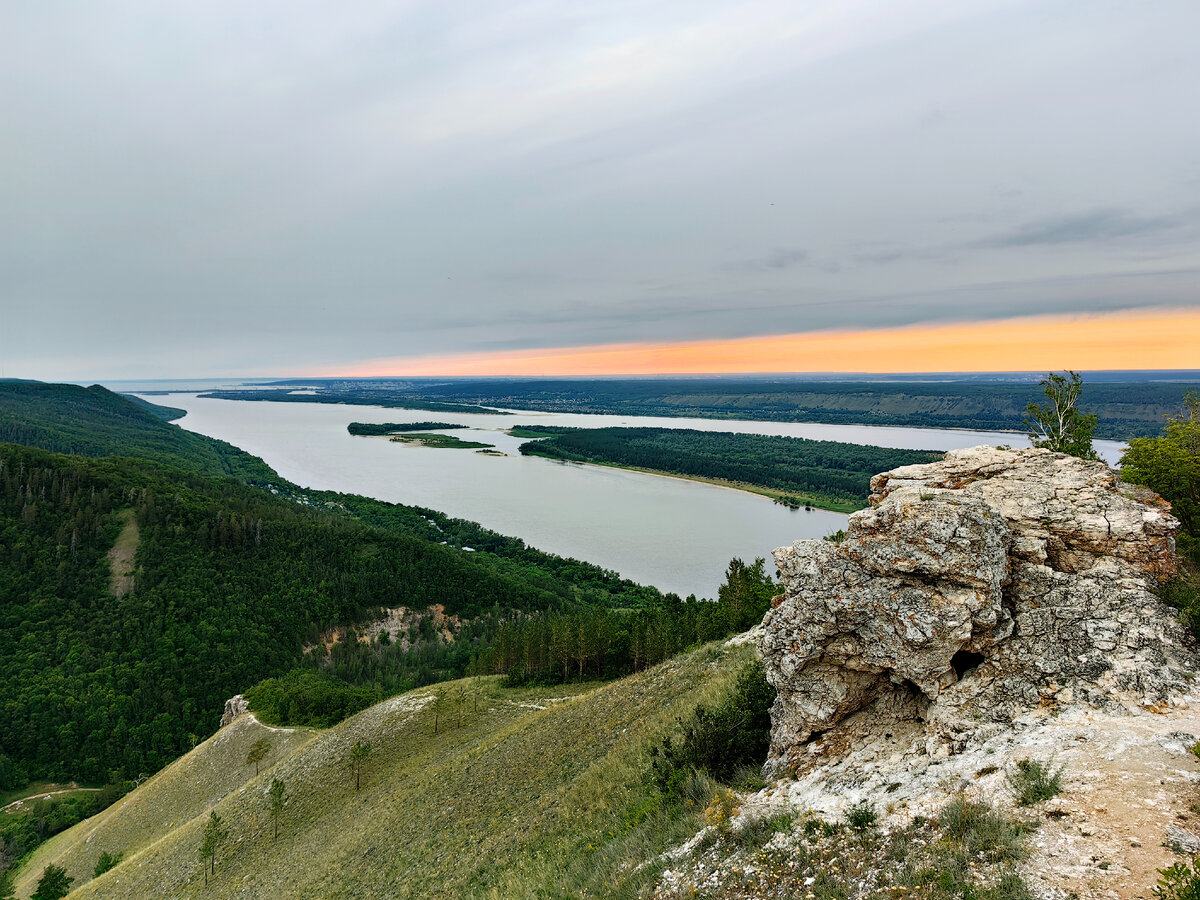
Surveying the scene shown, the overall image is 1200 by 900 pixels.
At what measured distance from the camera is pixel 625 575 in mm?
101688

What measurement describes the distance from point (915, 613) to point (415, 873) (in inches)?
705

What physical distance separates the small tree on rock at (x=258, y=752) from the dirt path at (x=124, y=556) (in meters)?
65.4

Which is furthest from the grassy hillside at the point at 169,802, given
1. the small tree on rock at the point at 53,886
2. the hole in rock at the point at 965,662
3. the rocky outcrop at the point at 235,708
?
the hole in rock at the point at 965,662

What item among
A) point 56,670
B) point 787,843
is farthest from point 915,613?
point 56,670

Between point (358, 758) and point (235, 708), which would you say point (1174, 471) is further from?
point (235, 708)

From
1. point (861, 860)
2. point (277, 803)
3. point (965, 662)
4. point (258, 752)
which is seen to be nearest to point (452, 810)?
point (277, 803)

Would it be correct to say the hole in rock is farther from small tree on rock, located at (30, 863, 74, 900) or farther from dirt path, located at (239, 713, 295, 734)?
small tree on rock, located at (30, 863, 74, 900)

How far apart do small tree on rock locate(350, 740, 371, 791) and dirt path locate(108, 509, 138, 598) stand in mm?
82156

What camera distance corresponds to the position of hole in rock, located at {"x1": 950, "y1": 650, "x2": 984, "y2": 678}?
11651 millimetres

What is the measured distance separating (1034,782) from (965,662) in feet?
12.8

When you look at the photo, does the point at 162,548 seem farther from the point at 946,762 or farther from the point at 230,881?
the point at 946,762

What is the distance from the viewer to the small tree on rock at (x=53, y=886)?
111 feet

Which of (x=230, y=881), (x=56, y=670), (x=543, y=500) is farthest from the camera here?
(x=543, y=500)

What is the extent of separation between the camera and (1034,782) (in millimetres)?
8438
